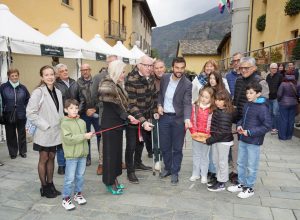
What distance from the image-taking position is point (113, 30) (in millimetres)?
20281

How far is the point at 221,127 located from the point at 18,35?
482 cm

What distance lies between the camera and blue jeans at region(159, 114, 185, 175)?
4.63 meters

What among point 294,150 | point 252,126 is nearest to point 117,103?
point 252,126

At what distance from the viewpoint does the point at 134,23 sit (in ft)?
92.8

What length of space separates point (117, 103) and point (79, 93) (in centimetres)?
142

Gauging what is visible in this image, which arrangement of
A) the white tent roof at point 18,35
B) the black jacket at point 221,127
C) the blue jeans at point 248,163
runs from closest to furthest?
the blue jeans at point 248,163 < the black jacket at point 221,127 < the white tent roof at point 18,35

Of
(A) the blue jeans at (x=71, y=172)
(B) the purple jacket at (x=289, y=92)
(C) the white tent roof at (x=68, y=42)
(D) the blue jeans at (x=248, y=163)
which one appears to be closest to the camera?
(A) the blue jeans at (x=71, y=172)

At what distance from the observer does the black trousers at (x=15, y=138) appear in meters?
5.89

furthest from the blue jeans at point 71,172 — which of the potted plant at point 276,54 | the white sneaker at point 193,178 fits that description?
the potted plant at point 276,54

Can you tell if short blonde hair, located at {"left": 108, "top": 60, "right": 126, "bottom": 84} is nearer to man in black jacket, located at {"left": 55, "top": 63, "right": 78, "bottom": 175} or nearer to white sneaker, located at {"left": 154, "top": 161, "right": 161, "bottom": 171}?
man in black jacket, located at {"left": 55, "top": 63, "right": 78, "bottom": 175}

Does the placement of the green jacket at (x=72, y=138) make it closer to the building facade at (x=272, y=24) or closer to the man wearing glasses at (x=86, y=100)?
the man wearing glasses at (x=86, y=100)

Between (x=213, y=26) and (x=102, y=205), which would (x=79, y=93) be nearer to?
(x=102, y=205)

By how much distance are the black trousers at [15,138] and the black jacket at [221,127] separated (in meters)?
3.84

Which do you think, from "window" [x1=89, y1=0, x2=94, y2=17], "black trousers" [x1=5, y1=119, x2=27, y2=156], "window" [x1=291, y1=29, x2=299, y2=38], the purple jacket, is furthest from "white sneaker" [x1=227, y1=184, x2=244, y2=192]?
"window" [x1=89, y1=0, x2=94, y2=17]
